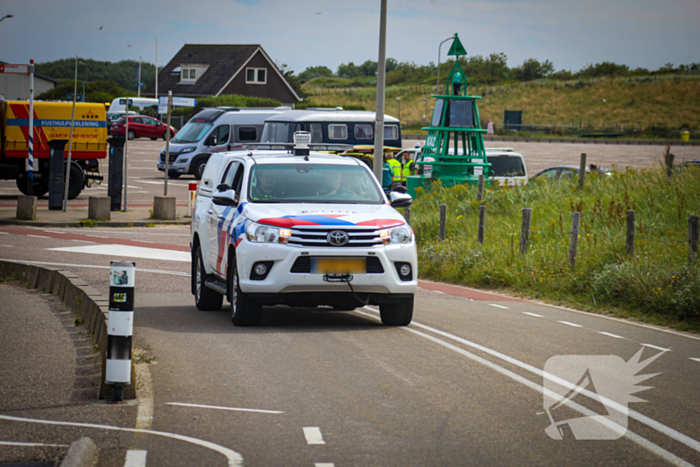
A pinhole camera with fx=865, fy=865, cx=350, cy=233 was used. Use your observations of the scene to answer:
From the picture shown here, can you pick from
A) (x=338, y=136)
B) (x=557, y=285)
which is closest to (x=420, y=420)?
(x=557, y=285)

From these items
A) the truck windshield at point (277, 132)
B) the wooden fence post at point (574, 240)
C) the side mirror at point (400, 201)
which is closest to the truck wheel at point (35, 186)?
the truck windshield at point (277, 132)

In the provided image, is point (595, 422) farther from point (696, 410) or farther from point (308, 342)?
point (308, 342)

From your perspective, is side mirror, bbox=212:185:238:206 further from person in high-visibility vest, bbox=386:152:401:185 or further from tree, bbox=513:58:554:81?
tree, bbox=513:58:554:81

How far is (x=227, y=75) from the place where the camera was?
7856 centimetres

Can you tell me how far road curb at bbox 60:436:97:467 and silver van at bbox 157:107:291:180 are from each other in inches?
1241

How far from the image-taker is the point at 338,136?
32938mm

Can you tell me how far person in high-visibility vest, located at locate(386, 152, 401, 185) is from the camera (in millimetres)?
24266

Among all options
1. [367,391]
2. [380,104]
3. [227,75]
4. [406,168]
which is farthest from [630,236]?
[227,75]

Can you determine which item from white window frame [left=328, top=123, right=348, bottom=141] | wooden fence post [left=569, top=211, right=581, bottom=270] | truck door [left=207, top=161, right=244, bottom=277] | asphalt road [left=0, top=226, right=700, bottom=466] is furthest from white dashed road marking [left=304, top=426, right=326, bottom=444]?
white window frame [left=328, top=123, right=348, bottom=141]

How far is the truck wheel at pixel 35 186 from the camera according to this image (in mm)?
27959

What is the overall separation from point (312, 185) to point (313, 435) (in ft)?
15.4

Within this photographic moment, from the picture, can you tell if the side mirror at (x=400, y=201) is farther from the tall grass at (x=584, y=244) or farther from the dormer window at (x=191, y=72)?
the dormer window at (x=191, y=72)

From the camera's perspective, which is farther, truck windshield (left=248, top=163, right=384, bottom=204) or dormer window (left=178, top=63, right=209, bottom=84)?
dormer window (left=178, top=63, right=209, bottom=84)

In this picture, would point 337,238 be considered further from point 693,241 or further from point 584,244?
point 584,244
